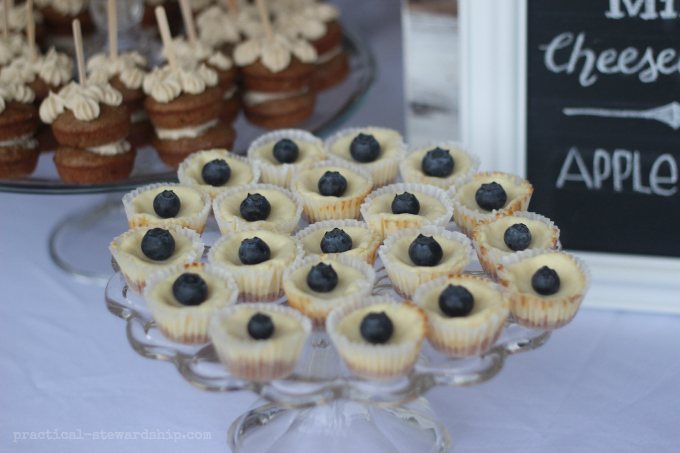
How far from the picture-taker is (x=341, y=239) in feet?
3.43

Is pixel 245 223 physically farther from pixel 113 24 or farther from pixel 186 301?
pixel 113 24

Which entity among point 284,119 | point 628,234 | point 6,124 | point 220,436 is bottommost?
point 220,436

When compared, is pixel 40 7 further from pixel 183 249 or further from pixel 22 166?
pixel 183 249

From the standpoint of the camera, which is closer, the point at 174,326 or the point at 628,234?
the point at 174,326

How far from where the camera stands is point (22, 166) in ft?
4.73

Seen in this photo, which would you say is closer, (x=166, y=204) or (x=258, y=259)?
(x=258, y=259)

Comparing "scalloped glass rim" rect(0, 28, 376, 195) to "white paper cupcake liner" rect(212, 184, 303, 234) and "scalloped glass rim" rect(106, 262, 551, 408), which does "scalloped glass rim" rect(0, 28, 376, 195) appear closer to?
"white paper cupcake liner" rect(212, 184, 303, 234)

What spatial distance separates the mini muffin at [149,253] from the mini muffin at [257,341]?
5.9 inches

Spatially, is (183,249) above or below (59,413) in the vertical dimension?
above

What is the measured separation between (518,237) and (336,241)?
0.25m

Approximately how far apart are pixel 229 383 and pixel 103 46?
46.5 inches

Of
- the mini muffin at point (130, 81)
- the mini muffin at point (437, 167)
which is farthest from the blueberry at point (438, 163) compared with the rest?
the mini muffin at point (130, 81)

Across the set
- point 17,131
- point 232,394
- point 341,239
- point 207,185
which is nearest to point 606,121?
point 341,239

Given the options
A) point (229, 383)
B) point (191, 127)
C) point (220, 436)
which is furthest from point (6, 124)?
point (229, 383)
